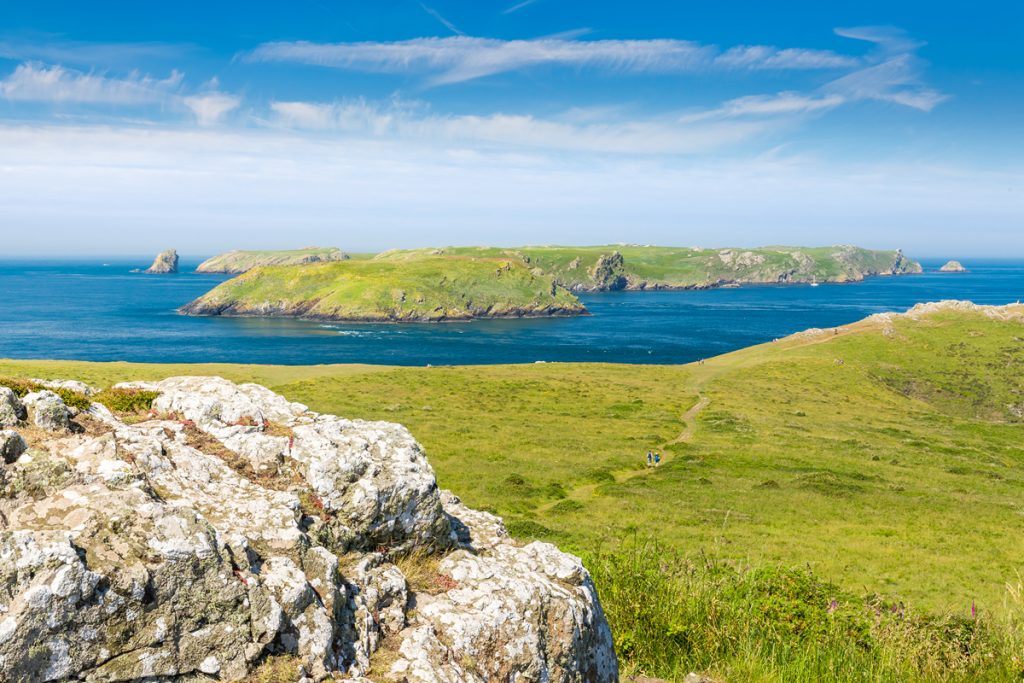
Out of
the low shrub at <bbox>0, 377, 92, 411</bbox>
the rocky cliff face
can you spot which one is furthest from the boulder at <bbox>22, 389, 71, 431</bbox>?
the low shrub at <bbox>0, 377, 92, 411</bbox>

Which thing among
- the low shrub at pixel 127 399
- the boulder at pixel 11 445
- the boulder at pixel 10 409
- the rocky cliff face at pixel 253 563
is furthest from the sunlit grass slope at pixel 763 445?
the boulder at pixel 10 409

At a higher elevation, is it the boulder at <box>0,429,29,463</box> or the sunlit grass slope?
the boulder at <box>0,429,29,463</box>

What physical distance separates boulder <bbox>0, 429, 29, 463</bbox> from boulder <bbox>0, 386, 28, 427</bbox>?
1.10 metres

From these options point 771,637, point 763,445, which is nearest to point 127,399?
point 771,637

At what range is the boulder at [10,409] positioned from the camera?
392 inches

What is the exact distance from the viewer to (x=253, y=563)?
8484mm

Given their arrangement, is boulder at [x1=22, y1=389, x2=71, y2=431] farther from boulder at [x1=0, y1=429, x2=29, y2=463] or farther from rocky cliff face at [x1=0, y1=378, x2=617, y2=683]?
boulder at [x1=0, y1=429, x2=29, y2=463]

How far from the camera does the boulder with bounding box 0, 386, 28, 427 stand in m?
9.96

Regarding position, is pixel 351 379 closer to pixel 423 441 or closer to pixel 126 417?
pixel 423 441

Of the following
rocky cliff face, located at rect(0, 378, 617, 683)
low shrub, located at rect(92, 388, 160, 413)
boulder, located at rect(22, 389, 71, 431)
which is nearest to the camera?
rocky cliff face, located at rect(0, 378, 617, 683)

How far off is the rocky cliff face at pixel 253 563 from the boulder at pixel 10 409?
0.13 ft

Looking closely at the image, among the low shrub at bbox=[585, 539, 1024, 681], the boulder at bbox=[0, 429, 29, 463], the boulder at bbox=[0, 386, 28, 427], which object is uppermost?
the boulder at bbox=[0, 386, 28, 427]

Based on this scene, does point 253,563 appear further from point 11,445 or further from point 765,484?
point 765,484

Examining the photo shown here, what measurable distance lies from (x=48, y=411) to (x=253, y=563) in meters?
5.55
